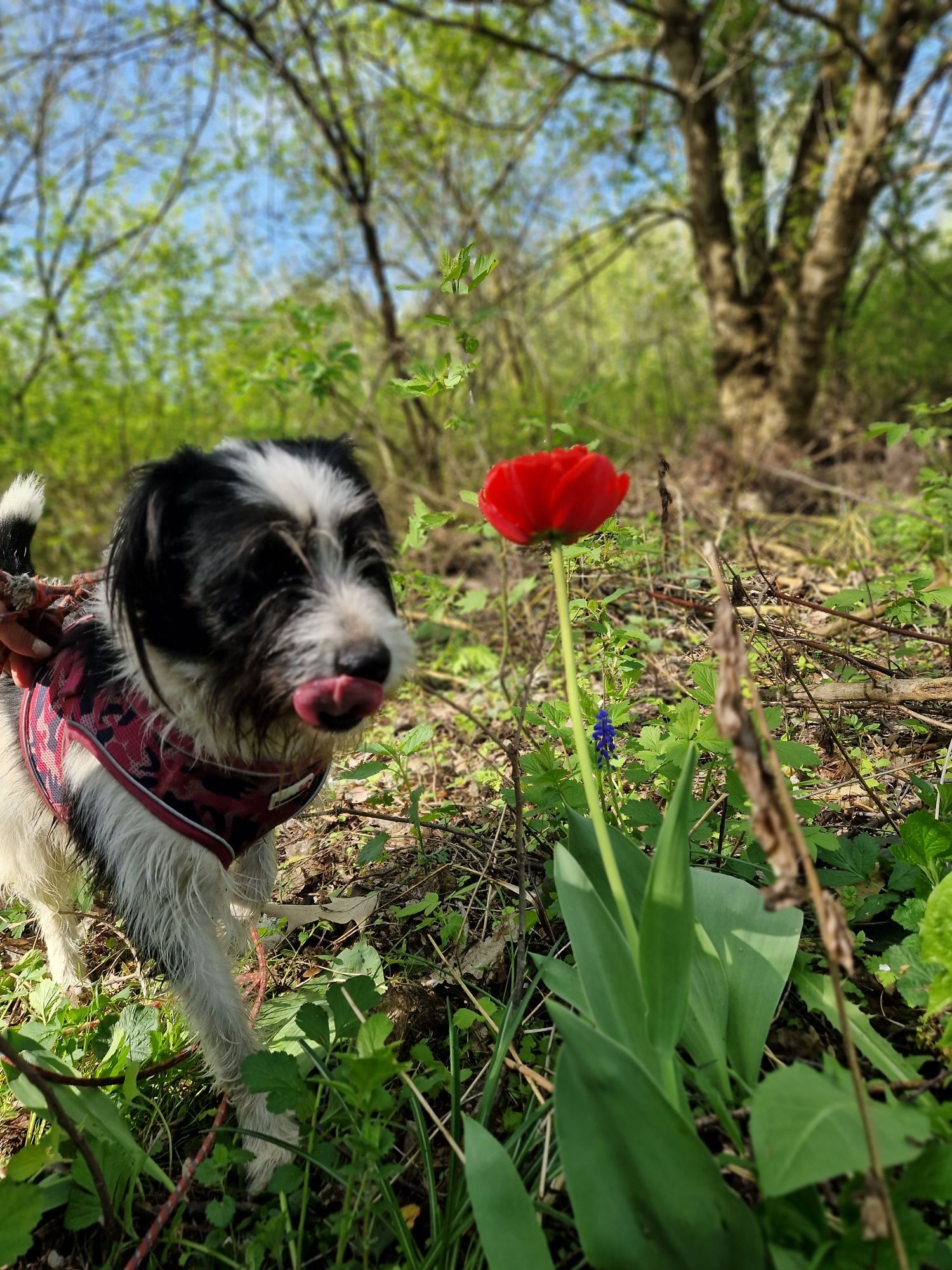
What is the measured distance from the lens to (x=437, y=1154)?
4.89ft

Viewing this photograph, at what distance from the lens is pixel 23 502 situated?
7.42ft

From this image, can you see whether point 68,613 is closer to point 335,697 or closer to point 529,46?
point 335,697

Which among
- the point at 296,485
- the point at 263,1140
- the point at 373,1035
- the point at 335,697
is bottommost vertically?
the point at 263,1140

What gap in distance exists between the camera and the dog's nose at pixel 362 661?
4.84 ft

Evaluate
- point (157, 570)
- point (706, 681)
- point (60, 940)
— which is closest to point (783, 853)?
point (706, 681)

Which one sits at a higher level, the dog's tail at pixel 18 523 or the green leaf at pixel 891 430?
the dog's tail at pixel 18 523

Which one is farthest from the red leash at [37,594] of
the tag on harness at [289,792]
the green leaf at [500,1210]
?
the green leaf at [500,1210]

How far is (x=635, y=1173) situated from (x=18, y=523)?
2.37 meters

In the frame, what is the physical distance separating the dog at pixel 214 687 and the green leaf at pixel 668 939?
686 millimetres

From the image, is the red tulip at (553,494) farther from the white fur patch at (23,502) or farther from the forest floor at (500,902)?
the white fur patch at (23,502)

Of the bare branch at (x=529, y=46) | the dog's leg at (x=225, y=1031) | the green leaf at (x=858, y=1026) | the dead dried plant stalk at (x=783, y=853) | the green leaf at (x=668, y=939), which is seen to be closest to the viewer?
the dead dried plant stalk at (x=783, y=853)

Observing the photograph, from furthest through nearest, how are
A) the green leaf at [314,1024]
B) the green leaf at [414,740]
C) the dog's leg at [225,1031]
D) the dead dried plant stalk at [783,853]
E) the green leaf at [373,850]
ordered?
the green leaf at [414,740]
the green leaf at [373,850]
the dog's leg at [225,1031]
the green leaf at [314,1024]
the dead dried plant stalk at [783,853]

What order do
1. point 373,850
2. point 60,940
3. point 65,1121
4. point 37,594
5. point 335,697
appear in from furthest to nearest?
point 60,940 → point 373,850 → point 37,594 → point 335,697 → point 65,1121

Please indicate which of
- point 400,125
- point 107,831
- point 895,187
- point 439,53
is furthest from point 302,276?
point 107,831
